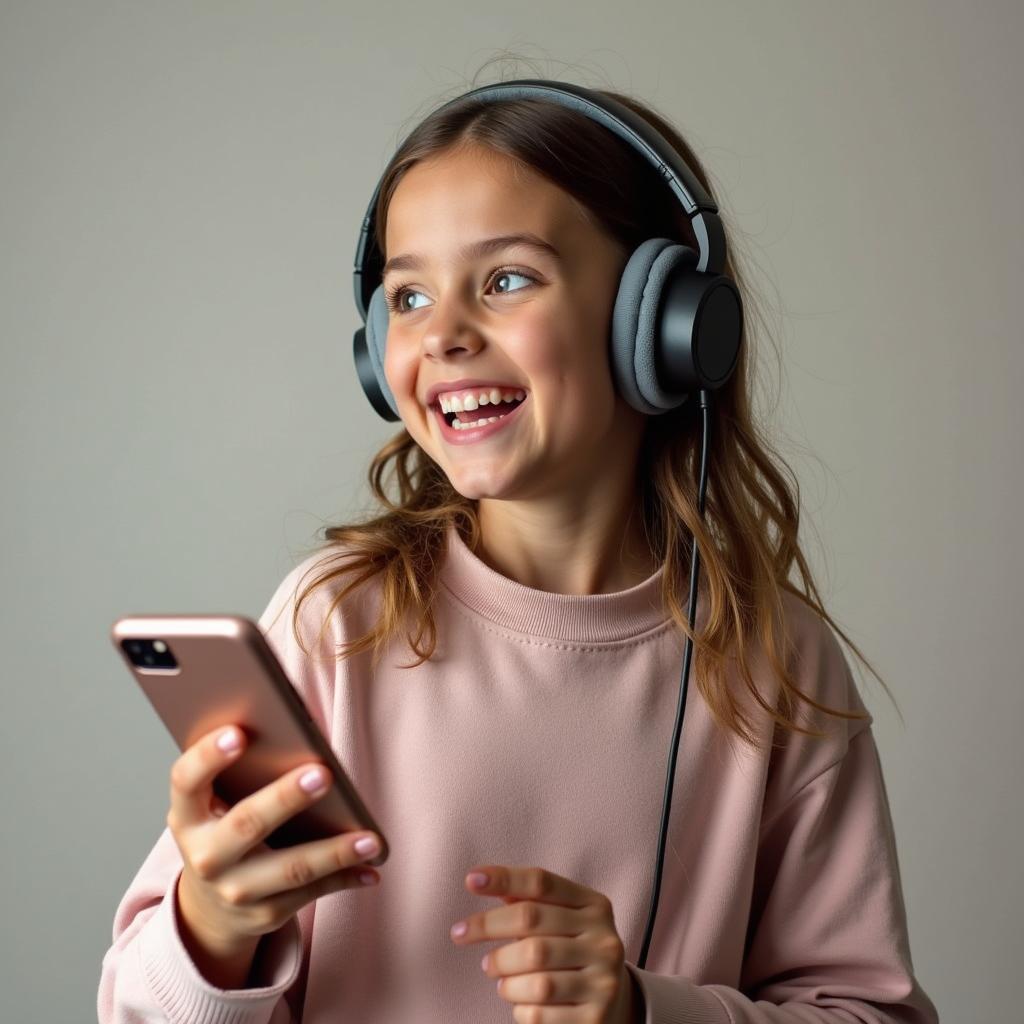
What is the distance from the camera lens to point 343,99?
2.07m

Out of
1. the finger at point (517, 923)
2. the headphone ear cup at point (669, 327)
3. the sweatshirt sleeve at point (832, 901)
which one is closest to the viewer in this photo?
the finger at point (517, 923)

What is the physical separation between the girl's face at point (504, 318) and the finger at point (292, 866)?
37 centimetres

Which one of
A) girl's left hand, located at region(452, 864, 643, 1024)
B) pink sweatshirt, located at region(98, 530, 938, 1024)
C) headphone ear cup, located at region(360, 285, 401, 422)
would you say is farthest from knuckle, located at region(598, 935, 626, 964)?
headphone ear cup, located at region(360, 285, 401, 422)

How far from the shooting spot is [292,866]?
898 millimetres

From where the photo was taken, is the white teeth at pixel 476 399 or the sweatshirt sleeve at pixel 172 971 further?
the white teeth at pixel 476 399

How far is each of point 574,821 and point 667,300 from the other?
19.1 inches

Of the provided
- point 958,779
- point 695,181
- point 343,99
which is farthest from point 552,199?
point 958,779

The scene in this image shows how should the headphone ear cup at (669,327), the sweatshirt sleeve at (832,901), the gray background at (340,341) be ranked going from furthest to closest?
1. the gray background at (340,341)
2. the sweatshirt sleeve at (832,901)
3. the headphone ear cup at (669,327)

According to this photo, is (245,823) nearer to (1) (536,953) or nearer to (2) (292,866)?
(2) (292,866)

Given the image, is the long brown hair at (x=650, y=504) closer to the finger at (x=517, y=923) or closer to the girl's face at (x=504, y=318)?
the girl's face at (x=504, y=318)

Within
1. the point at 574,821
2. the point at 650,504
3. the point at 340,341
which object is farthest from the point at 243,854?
the point at 340,341

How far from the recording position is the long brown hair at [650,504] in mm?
1206

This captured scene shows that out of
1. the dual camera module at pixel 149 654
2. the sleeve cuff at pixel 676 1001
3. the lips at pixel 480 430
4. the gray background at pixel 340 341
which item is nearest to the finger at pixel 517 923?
the sleeve cuff at pixel 676 1001

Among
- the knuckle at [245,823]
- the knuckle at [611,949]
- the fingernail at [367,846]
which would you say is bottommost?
the knuckle at [611,949]
